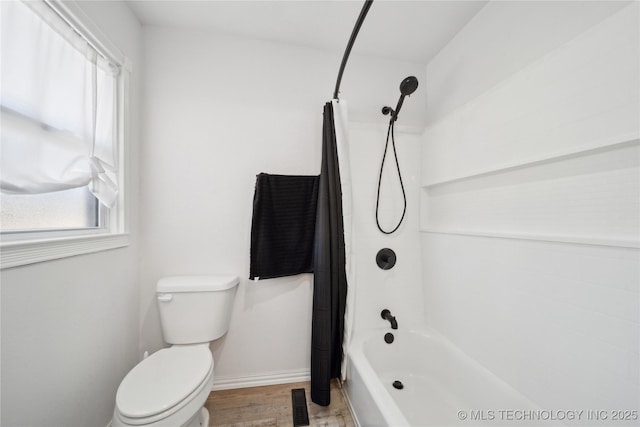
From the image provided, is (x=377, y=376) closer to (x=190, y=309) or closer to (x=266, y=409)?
(x=266, y=409)

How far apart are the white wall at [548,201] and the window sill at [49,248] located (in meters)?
1.92

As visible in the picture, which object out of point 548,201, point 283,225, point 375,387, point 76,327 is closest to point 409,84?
point 548,201

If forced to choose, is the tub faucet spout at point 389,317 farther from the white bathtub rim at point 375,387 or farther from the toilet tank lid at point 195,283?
the toilet tank lid at point 195,283

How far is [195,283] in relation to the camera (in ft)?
4.29

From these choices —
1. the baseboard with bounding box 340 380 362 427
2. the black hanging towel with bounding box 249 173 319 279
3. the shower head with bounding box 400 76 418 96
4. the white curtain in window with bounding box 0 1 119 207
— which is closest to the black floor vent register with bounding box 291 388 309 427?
the baseboard with bounding box 340 380 362 427

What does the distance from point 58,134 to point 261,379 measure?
1.72 m

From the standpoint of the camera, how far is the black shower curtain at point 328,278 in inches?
51.5

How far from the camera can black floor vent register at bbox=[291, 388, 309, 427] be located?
1.23 m

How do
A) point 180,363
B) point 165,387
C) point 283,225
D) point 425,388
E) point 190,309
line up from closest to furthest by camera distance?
1. point 165,387
2. point 180,363
3. point 190,309
4. point 425,388
5. point 283,225

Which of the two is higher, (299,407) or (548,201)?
(548,201)

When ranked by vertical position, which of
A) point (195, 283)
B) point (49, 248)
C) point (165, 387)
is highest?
point (49, 248)

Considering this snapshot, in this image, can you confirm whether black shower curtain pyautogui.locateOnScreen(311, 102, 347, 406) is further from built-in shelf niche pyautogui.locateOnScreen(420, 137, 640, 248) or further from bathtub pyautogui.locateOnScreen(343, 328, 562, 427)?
built-in shelf niche pyautogui.locateOnScreen(420, 137, 640, 248)

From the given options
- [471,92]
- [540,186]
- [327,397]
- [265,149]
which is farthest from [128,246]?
[471,92]

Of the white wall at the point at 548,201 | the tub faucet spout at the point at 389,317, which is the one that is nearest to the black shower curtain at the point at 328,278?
the tub faucet spout at the point at 389,317
